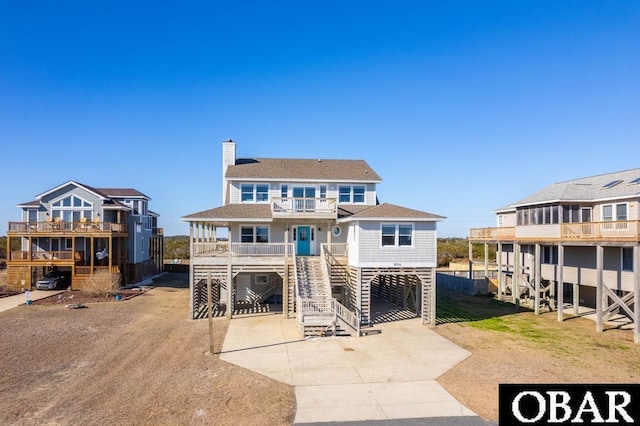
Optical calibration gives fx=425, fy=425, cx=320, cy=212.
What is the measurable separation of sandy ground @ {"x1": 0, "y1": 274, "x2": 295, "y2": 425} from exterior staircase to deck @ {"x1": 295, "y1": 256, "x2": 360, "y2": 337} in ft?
12.5

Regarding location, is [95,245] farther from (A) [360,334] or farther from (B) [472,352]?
(B) [472,352]

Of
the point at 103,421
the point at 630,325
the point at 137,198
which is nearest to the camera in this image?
the point at 103,421

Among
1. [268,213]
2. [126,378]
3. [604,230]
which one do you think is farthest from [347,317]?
[604,230]

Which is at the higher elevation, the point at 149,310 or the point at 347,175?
the point at 347,175

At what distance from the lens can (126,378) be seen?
13.1 m

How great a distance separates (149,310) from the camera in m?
24.8

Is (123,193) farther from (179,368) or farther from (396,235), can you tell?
(179,368)

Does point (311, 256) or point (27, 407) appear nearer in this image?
point (27, 407)

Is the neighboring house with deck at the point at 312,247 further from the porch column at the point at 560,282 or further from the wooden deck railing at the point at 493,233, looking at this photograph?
the wooden deck railing at the point at 493,233

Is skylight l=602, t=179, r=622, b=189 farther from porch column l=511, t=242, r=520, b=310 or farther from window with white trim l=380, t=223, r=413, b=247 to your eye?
window with white trim l=380, t=223, r=413, b=247

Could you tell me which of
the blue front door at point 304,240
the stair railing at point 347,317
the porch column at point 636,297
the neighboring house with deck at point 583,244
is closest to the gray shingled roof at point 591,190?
the neighboring house with deck at point 583,244

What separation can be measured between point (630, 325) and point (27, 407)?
996 inches

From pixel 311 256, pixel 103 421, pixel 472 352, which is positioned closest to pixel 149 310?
pixel 311 256

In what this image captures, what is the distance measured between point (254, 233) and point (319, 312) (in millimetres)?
8609
